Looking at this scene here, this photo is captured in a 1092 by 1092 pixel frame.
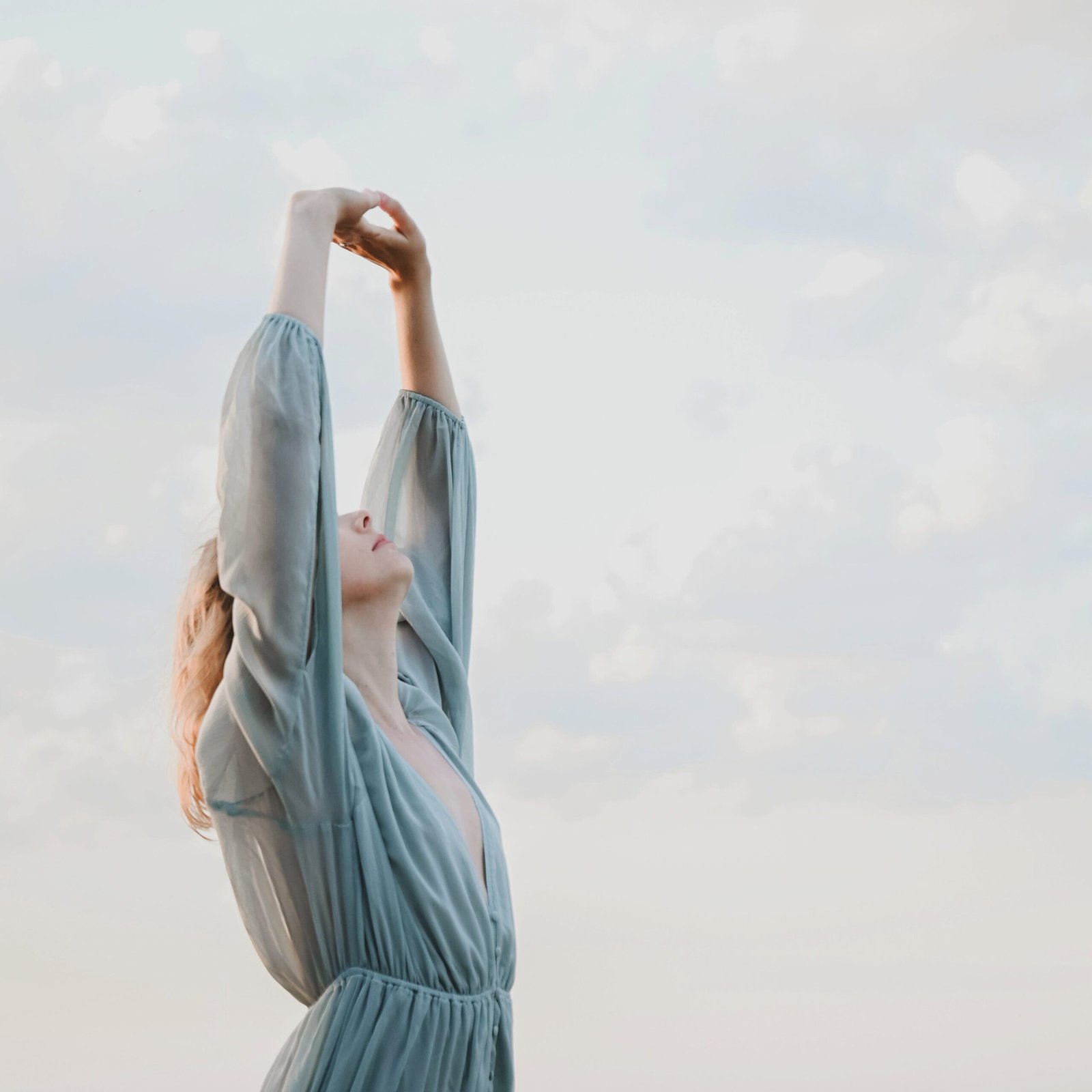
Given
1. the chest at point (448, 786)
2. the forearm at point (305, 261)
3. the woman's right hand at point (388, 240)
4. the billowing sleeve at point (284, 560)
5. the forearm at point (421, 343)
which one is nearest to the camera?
the billowing sleeve at point (284, 560)

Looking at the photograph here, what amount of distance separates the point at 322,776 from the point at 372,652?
0.91ft

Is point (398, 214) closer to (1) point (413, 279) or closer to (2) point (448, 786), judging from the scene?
(1) point (413, 279)

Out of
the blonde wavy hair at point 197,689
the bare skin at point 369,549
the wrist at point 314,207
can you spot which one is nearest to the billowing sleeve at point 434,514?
the bare skin at point 369,549

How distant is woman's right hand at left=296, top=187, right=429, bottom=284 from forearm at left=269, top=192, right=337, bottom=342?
4.5 inches

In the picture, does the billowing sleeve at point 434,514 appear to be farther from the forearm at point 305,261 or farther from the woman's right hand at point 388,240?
the forearm at point 305,261

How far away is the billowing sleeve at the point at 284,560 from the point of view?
1902 mm

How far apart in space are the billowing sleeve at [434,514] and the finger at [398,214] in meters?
0.27

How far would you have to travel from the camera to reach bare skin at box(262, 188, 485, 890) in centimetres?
207

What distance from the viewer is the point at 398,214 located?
241 cm

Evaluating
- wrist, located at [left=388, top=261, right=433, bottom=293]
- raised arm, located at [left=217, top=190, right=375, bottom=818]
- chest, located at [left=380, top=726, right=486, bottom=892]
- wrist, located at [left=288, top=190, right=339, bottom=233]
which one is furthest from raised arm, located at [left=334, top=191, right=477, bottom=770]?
raised arm, located at [left=217, top=190, right=375, bottom=818]

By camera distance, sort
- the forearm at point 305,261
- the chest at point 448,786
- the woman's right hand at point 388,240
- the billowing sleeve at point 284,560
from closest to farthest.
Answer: the billowing sleeve at point 284,560 < the forearm at point 305,261 < the chest at point 448,786 < the woman's right hand at point 388,240

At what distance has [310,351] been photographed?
6.49 ft

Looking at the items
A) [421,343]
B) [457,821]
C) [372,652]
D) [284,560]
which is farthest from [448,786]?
[421,343]

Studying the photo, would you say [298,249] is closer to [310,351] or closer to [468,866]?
[310,351]
